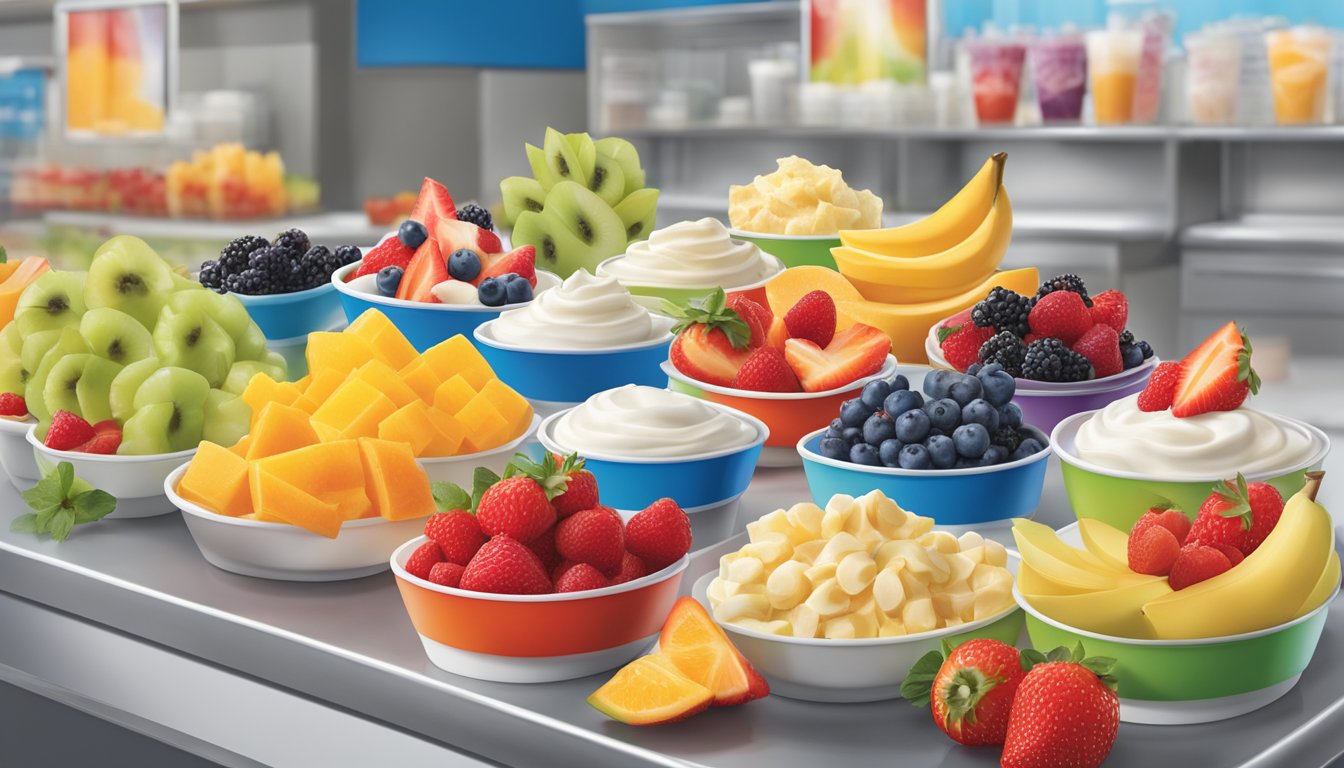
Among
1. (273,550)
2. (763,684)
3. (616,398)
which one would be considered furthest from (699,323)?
(763,684)

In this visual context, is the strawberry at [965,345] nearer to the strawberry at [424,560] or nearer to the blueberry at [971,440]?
the blueberry at [971,440]

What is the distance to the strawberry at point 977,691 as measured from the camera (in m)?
0.95

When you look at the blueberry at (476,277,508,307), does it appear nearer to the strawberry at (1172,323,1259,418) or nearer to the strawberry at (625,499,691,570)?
the strawberry at (625,499,691,570)

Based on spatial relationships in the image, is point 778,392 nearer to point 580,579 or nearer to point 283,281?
point 580,579

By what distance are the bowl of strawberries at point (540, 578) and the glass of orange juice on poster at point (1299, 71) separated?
14.3 feet

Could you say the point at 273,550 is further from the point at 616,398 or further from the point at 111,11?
the point at 111,11

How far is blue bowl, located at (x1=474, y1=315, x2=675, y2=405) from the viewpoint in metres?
1.73

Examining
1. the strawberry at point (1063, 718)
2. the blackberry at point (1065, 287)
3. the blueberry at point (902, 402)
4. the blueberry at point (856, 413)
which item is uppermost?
the blackberry at point (1065, 287)

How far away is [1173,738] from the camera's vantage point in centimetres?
98

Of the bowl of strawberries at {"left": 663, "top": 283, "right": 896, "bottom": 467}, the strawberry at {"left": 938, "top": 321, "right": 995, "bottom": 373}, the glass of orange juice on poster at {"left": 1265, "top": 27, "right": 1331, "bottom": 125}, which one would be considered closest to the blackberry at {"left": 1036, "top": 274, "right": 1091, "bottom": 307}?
the strawberry at {"left": 938, "top": 321, "right": 995, "bottom": 373}

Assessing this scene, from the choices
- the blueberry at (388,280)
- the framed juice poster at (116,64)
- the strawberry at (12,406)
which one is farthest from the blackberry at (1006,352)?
the framed juice poster at (116,64)

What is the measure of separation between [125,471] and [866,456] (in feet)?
2.56

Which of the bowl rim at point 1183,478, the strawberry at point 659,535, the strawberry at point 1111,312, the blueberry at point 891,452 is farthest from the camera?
the strawberry at point 1111,312

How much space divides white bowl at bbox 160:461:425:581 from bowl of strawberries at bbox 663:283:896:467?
0.46m
